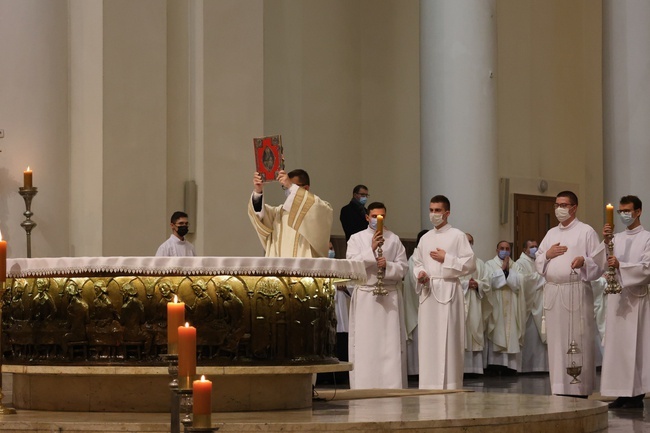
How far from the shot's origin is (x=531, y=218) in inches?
835

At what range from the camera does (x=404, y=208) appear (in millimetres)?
19656

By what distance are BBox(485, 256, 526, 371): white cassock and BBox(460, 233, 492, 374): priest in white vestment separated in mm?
277

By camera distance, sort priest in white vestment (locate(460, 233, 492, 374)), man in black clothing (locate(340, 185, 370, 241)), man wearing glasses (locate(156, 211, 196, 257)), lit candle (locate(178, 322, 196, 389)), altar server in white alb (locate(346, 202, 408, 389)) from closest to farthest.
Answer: lit candle (locate(178, 322, 196, 389)) → altar server in white alb (locate(346, 202, 408, 389)) → man wearing glasses (locate(156, 211, 196, 257)) → man in black clothing (locate(340, 185, 370, 241)) → priest in white vestment (locate(460, 233, 492, 374))

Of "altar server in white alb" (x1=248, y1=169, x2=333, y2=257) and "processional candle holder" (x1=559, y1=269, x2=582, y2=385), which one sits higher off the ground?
"altar server in white alb" (x1=248, y1=169, x2=333, y2=257)

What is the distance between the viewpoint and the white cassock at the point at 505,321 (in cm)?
1639

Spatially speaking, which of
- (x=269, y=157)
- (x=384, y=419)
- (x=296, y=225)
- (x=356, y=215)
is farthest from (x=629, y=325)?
(x=384, y=419)

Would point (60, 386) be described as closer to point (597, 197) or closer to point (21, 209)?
point (21, 209)

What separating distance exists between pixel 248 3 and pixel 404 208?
6.21 metres

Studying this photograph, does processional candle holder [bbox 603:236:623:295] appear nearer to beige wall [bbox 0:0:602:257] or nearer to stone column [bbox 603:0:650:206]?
beige wall [bbox 0:0:602:257]

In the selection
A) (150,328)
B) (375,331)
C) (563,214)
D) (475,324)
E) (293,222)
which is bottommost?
(475,324)

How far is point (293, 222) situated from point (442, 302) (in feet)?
11.0

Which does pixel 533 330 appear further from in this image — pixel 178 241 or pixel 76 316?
pixel 76 316

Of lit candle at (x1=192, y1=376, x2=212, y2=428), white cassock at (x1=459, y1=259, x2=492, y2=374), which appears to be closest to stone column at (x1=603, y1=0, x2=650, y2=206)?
white cassock at (x1=459, y1=259, x2=492, y2=374)

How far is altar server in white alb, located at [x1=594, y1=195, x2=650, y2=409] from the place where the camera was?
11.3m
